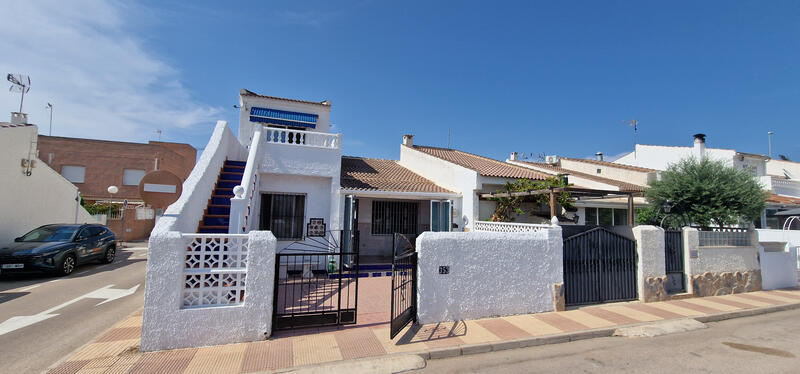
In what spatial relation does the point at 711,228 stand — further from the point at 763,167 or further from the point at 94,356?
the point at 763,167

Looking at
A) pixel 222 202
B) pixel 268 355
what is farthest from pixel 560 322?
pixel 222 202

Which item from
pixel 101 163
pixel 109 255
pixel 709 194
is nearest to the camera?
pixel 709 194

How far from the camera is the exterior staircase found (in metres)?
7.45

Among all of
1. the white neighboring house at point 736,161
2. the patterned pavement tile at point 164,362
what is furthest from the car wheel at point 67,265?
the white neighboring house at point 736,161

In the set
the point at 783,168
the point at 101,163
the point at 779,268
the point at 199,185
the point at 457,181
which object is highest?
the point at 101,163

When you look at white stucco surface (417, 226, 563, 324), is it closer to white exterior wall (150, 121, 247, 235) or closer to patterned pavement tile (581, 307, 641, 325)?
patterned pavement tile (581, 307, 641, 325)

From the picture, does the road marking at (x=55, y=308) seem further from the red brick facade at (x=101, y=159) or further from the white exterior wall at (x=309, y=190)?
the red brick facade at (x=101, y=159)

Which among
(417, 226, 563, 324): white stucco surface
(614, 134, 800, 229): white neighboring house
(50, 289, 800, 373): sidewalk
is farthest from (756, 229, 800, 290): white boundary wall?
(614, 134, 800, 229): white neighboring house

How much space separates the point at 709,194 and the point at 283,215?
1314 cm

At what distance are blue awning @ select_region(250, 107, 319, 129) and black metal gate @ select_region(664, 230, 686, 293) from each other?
12.4 m

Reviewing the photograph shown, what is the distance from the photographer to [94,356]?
14.6ft

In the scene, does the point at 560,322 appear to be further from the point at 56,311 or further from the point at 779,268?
the point at 56,311

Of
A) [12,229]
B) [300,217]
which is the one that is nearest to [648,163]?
[300,217]

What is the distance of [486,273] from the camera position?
6.58m
